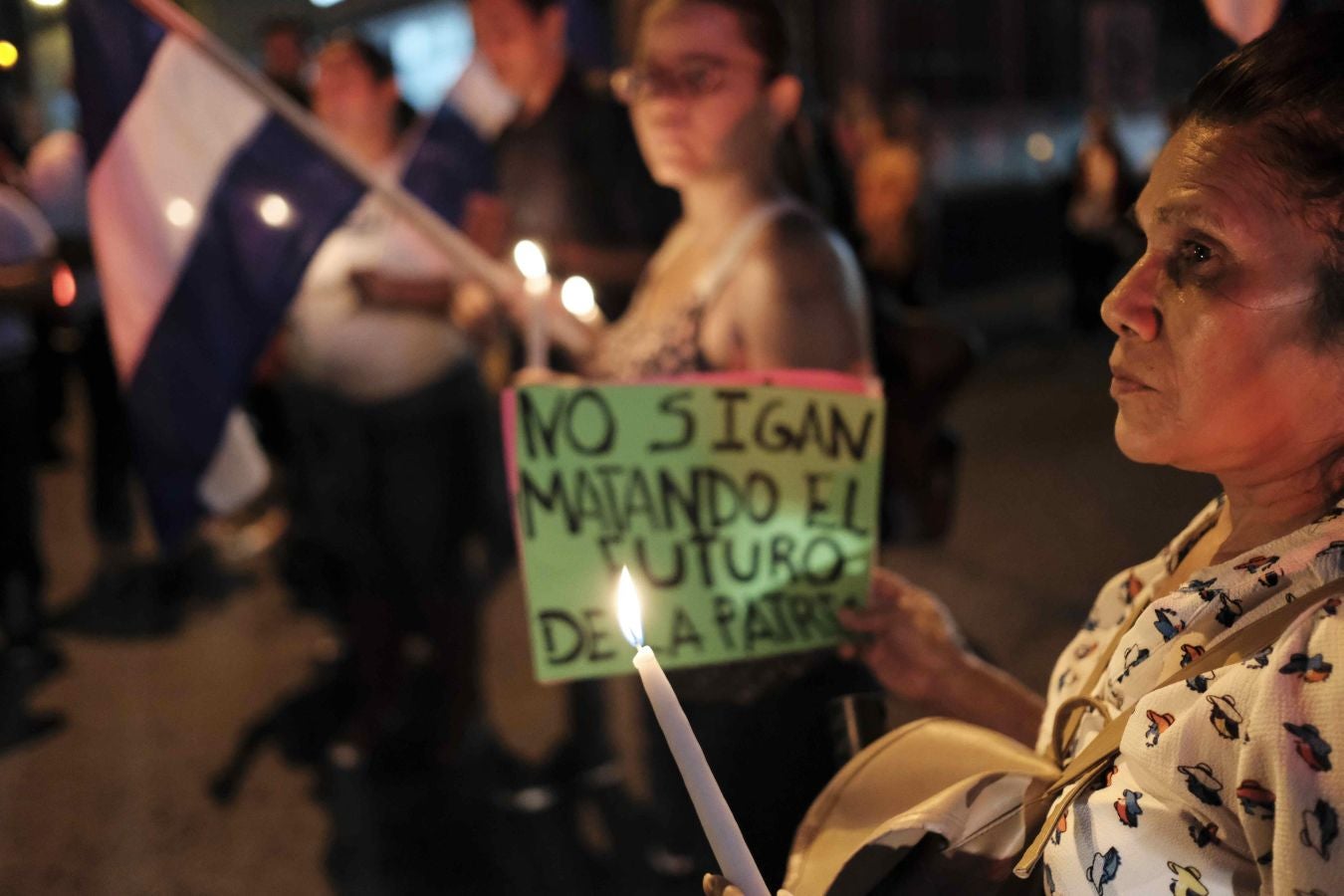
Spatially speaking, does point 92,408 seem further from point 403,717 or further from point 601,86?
point 601,86

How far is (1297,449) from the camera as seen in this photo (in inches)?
44.1

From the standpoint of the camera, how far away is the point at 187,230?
2689mm

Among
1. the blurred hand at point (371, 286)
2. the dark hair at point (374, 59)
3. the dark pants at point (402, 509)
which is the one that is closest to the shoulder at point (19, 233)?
the blurred hand at point (371, 286)

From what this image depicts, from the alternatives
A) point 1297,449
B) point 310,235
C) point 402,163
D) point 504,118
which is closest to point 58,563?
point 402,163

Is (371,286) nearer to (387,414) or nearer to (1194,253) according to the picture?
(387,414)

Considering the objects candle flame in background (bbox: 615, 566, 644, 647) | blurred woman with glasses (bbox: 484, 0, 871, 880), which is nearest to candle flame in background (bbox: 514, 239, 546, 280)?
blurred woman with glasses (bbox: 484, 0, 871, 880)

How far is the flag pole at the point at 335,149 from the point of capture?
2.58 metres

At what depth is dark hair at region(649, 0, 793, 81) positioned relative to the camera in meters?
2.21

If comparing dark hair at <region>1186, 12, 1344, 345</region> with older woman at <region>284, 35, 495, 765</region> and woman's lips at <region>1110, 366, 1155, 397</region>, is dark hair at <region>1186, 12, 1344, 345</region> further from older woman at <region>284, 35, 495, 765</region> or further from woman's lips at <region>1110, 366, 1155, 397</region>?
older woman at <region>284, 35, 495, 765</region>

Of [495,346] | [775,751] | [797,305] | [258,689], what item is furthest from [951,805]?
[258,689]

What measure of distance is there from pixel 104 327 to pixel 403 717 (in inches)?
97.1

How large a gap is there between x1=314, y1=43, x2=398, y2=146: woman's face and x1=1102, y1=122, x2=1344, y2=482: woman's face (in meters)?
3.38

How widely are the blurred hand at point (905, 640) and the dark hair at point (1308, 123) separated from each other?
807mm

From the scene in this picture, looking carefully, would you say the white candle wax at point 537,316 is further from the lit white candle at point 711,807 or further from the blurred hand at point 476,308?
the lit white candle at point 711,807
